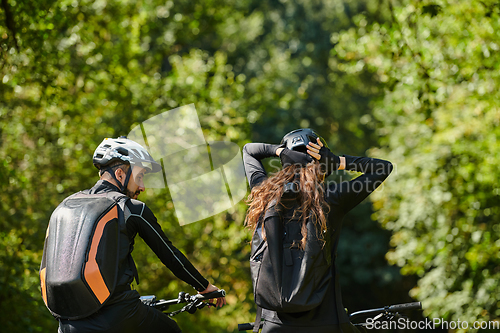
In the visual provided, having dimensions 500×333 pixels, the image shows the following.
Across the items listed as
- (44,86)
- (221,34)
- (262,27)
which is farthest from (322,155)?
(262,27)

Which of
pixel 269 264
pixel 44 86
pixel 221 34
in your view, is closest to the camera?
pixel 269 264

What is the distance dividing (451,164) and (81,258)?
8724 millimetres

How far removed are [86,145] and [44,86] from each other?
1443 millimetres

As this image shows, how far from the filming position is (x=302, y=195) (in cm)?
259

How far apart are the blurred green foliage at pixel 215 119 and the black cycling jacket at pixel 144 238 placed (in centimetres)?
361

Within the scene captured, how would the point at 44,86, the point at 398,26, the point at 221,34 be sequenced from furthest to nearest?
the point at 221,34
the point at 44,86
the point at 398,26

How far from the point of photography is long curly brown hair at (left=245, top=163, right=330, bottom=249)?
8.23 feet

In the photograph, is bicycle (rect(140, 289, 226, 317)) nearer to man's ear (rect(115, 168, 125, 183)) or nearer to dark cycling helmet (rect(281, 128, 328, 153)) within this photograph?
man's ear (rect(115, 168, 125, 183))

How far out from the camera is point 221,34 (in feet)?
46.8

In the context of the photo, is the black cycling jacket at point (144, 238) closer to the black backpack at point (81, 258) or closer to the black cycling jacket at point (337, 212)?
the black backpack at point (81, 258)

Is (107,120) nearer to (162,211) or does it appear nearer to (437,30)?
(162,211)

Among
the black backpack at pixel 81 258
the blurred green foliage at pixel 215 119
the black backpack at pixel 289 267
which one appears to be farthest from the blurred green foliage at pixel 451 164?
the black backpack at pixel 81 258

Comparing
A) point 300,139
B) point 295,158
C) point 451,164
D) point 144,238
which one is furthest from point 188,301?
point 451,164

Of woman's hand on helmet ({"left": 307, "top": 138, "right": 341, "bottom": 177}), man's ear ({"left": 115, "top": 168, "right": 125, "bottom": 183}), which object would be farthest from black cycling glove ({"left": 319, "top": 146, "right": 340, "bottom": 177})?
man's ear ({"left": 115, "top": 168, "right": 125, "bottom": 183})
